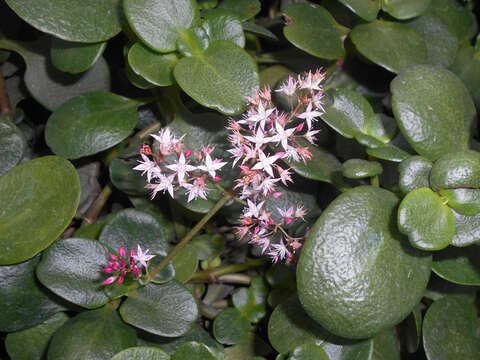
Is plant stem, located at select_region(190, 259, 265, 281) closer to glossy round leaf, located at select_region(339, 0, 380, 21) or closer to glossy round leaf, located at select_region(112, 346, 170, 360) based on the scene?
glossy round leaf, located at select_region(112, 346, 170, 360)

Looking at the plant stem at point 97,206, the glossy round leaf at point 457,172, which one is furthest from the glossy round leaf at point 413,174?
the plant stem at point 97,206

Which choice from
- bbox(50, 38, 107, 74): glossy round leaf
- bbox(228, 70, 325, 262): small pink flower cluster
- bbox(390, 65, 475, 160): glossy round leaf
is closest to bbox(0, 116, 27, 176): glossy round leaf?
bbox(50, 38, 107, 74): glossy round leaf

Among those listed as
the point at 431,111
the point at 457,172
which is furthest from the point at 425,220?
the point at 431,111

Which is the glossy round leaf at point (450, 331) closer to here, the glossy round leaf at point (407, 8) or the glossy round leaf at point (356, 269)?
the glossy round leaf at point (356, 269)

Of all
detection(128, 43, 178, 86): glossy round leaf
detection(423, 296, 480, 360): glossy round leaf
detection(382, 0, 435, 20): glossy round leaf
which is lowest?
detection(423, 296, 480, 360): glossy round leaf

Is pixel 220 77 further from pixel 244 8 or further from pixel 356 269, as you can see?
pixel 356 269

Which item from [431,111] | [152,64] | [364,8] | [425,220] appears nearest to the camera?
[425,220]

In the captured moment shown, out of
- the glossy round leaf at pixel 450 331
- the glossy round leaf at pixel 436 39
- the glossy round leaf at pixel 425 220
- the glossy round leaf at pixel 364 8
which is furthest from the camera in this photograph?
the glossy round leaf at pixel 436 39
